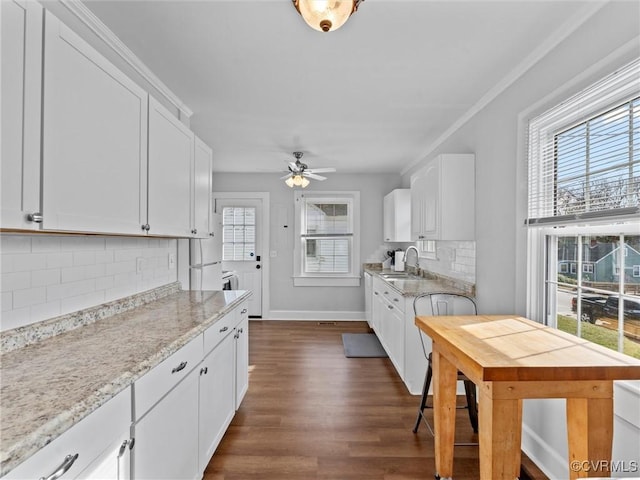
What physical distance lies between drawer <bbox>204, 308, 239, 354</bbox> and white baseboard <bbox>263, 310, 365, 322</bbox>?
3.22 meters

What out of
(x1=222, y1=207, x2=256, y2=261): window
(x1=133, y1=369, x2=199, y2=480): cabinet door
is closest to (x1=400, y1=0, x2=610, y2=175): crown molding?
(x1=133, y1=369, x2=199, y2=480): cabinet door

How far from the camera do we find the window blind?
1492 mm

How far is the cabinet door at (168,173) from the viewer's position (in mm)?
1893

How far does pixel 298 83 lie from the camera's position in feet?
8.03

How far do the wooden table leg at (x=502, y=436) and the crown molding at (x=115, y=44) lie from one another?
8.59ft

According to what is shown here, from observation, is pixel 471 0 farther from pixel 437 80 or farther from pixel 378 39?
pixel 437 80

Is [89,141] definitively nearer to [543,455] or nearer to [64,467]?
[64,467]

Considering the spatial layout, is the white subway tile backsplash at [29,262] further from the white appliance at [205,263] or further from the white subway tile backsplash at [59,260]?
the white appliance at [205,263]

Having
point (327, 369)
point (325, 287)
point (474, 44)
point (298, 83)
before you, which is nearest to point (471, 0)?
point (474, 44)

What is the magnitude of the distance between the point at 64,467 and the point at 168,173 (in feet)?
5.31

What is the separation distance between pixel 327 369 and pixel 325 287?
2.22 meters

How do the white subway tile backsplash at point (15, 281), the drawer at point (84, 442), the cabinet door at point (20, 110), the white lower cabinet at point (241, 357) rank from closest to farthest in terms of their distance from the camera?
the drawer at point (84, 442) → the cabinet door at point (20, 110) → the white subway tile backsplash at point (15, 281) → the white lower cabinet at point (241, 357)

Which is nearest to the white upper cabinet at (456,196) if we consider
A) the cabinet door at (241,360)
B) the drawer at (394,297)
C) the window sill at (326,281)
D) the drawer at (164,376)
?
the drawer at (394,297)

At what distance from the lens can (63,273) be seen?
159cm
